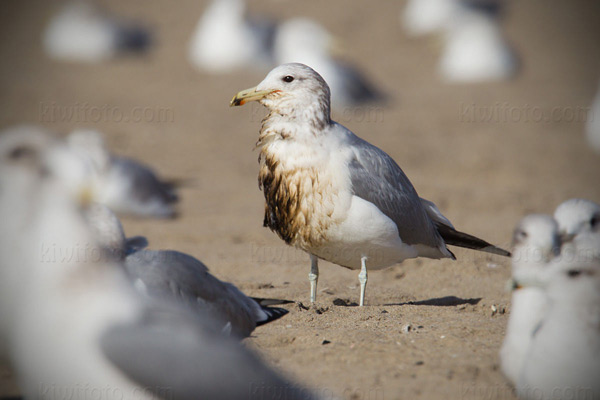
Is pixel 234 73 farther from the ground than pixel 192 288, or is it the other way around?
pixel 234 73

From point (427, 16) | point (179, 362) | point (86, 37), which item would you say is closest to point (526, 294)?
point (179, 362)

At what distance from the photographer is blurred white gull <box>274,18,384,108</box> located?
14.0 meters

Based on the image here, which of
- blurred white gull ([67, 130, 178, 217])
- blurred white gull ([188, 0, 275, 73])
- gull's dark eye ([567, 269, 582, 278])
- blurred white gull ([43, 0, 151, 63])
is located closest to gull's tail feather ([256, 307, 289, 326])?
gull's dark eye ([567, 269, 582, 278])

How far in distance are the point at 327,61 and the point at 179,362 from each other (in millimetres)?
12201

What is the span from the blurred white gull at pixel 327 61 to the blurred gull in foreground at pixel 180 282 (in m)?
9.53

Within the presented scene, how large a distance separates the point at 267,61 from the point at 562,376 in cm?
1406

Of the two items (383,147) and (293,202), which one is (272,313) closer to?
(293,202)

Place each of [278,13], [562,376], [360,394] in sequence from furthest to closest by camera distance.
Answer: [278,13]
[360,394]
[562,376]

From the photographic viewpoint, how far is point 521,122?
42.2ft

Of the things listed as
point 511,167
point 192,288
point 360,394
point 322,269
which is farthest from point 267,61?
point 360,394

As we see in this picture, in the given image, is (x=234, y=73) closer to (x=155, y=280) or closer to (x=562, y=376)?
(x=155, y=280)

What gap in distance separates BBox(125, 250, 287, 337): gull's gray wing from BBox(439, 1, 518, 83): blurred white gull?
1283 cm

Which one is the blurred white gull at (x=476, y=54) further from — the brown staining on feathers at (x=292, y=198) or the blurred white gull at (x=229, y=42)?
the brown staining on feathers at (x=292, y=198)

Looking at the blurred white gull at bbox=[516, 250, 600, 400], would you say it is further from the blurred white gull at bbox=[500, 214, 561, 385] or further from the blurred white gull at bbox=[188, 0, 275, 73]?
the blurred white gull at bbox=[188, 0, 275, 73]
